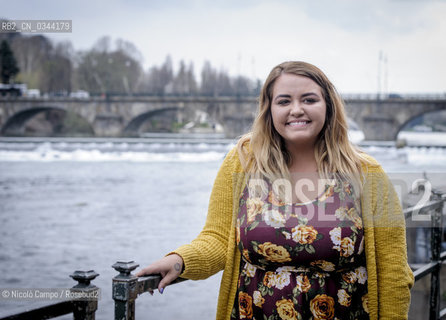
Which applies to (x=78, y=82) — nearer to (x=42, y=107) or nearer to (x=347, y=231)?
(x=42, y=107)

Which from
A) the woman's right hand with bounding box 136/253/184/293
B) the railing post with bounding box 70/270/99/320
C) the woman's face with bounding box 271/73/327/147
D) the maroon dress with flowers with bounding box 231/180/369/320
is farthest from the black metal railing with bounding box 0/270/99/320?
the woman's face with bounding box 271/73/327/147

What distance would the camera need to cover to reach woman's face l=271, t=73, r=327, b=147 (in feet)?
5.25

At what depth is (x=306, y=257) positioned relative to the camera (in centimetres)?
150

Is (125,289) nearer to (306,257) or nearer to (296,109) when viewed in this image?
(306,257)

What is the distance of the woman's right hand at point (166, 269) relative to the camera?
4.74 ft

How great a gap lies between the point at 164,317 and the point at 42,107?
40272 millimetres

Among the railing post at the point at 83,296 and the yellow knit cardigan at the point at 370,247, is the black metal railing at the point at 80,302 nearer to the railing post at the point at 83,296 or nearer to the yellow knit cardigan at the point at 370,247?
the railing post at the point at 83,296

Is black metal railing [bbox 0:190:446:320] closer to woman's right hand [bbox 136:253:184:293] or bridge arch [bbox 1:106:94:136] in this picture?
woman's right hand [bbox 136:253:184:293]

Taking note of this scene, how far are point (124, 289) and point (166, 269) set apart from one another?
178 mm

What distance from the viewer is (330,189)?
1563mm

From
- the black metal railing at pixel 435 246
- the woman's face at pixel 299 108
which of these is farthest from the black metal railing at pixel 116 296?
the black metal railing at pixel 435 246

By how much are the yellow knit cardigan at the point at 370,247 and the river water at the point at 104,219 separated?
3.74 m

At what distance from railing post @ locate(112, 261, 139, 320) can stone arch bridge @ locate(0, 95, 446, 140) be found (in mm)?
38197

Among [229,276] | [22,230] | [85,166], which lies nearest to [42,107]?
[85,166]
